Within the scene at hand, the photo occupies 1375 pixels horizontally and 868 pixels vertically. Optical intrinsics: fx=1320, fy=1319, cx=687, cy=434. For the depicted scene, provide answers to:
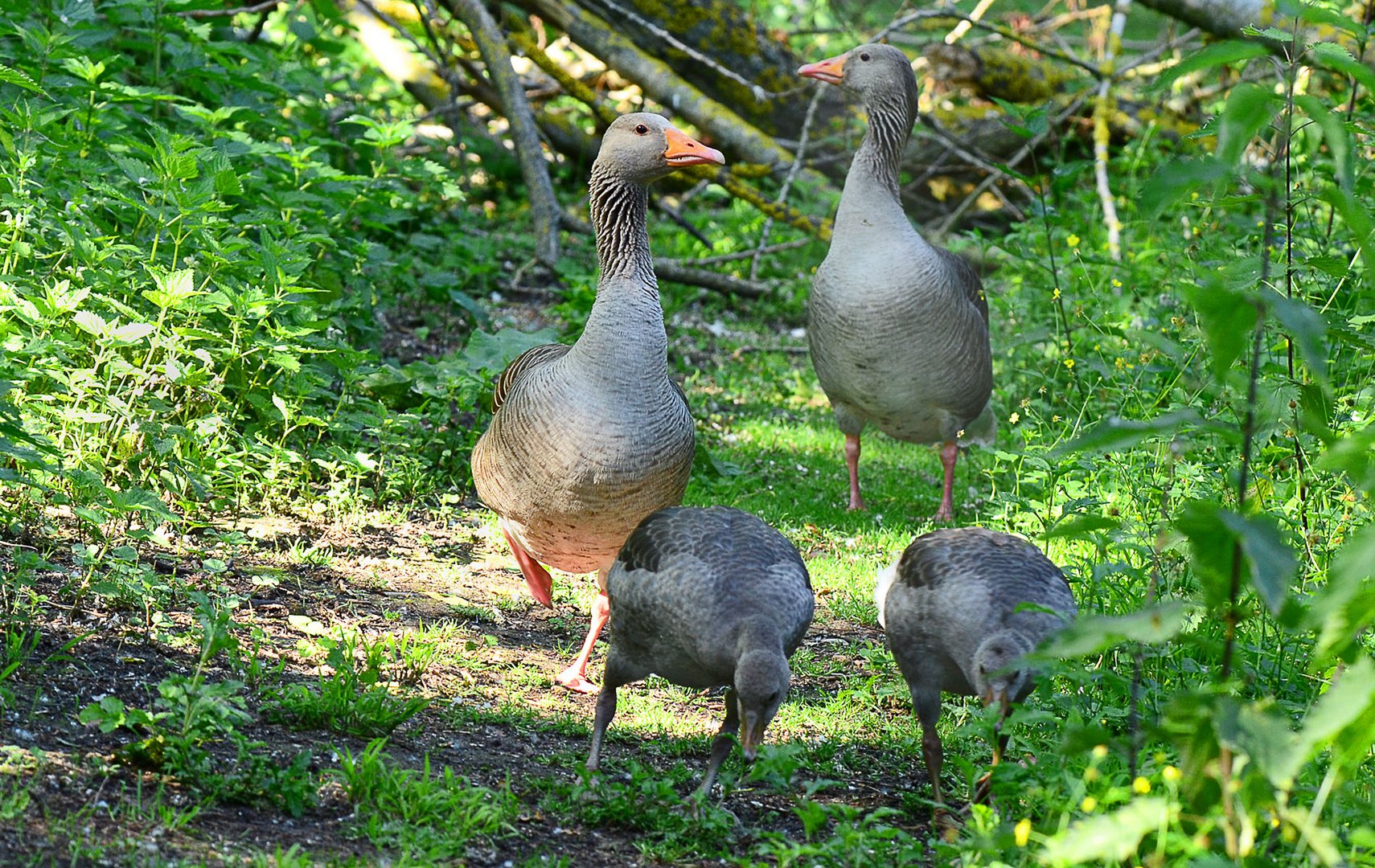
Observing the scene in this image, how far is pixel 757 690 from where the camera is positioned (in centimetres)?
393

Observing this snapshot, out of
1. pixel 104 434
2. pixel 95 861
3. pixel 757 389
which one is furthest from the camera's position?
pixel 757 389

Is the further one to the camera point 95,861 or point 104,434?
point 104,434

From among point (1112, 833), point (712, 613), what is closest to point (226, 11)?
point (712, 613)

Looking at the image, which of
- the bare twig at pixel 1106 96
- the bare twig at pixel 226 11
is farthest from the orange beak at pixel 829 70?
the bare twig at pixel 226 11

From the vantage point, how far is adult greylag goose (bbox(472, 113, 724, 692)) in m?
5.15

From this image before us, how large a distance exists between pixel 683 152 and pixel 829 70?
296 cm

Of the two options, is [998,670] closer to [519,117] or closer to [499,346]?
[499,346]

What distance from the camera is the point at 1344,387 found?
6316 mm

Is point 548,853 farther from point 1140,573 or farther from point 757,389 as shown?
point 757,389

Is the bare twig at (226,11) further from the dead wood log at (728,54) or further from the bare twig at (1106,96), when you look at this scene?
the bare twig at (1106,96)

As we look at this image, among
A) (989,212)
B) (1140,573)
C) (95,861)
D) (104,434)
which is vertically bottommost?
(95,861)

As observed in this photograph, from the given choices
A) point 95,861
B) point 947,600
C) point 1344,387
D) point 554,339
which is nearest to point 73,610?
point 95,861

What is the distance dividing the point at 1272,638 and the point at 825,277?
127 inches

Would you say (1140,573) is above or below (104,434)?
above
